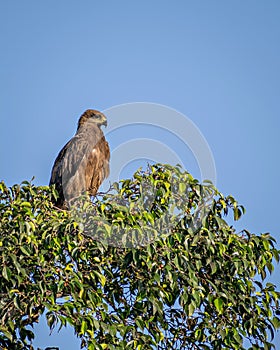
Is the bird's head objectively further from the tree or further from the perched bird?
the tree

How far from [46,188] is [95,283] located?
0.94 metres

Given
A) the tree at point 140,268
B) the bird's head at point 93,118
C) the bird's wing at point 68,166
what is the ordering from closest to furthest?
1. the tree at point 140,268
2. the bird's wing at point 68,166
3. the bird's head at point 93,118

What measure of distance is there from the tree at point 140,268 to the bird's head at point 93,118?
3.23 metres

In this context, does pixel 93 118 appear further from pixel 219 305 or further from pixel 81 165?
pixel 219 305

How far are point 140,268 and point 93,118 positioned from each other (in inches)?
153

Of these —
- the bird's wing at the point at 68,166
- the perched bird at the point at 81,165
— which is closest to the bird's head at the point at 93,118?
the perched bird at the point at 81,165

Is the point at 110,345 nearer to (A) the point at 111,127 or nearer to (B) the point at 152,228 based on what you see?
(B) the point at 152,228

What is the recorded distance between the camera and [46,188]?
18.4 feet

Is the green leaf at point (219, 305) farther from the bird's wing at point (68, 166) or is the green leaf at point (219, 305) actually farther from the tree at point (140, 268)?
the bird's wing at point (68, 166)

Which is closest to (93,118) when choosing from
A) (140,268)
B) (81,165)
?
(81,165)

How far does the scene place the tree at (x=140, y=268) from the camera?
15.9 ft

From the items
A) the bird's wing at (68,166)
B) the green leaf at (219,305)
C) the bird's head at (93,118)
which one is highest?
the bird's head at (93,118)

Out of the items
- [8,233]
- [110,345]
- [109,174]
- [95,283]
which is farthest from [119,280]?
[109,174]

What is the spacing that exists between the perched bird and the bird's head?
22 cm
